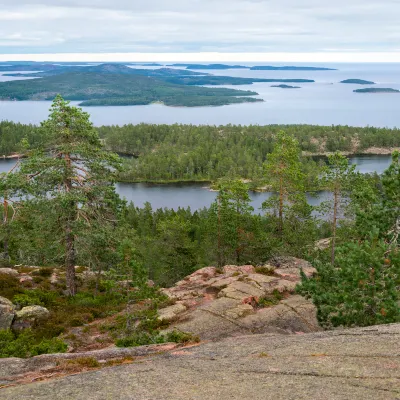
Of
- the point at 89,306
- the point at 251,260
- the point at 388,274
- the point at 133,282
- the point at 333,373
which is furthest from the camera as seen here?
the point at 251,260

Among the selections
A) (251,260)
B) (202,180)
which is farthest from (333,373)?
(202,180)

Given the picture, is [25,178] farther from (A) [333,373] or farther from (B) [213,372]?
(A) [333,373]

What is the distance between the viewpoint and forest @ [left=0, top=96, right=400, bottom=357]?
18656 mm

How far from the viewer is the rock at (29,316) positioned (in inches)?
1015

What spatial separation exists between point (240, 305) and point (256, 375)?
1391 centimetres

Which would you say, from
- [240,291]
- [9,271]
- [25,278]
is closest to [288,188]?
[240,291]

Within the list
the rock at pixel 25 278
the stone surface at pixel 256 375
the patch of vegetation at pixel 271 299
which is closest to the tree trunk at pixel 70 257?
the rock at pixel 25 278

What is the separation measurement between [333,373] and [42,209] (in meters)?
23.2

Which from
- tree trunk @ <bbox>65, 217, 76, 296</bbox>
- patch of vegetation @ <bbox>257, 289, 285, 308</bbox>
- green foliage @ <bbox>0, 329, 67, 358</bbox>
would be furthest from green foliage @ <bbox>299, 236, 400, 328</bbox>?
tree trunk @ <bbox>65, 217, 76, 296</bbox>

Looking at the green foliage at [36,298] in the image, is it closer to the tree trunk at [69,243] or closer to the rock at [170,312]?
the tree trunk at [69,243]

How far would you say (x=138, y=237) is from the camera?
3228 cm

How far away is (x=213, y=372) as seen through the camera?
39.2 feet

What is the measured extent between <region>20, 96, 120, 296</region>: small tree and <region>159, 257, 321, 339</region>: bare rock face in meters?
7.99

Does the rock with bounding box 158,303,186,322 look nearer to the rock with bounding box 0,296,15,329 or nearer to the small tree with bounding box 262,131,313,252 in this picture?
the rock with bounding box 0,296,15,329
